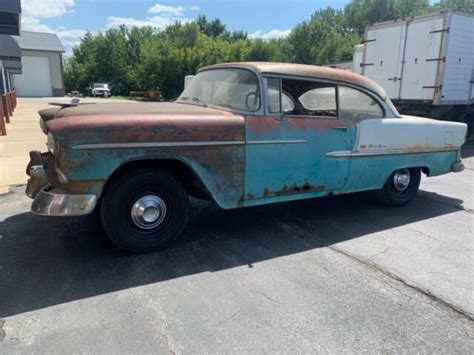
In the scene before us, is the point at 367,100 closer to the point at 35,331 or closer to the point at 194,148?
the point at 194,148

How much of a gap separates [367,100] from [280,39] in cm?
4679

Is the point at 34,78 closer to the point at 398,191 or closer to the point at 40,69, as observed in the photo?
the point at 40,69

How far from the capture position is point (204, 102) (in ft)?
14.8

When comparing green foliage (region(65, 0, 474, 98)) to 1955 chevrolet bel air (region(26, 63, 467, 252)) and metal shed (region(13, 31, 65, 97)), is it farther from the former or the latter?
1955 chevrolet bel air (region(26, 63, 467, 252))

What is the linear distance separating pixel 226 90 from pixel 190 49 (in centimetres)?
3812

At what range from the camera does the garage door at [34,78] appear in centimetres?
4050

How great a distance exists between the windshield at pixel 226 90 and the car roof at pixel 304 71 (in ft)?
0.30

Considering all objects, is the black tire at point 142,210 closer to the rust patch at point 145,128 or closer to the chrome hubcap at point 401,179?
the rust patch at point 145,128

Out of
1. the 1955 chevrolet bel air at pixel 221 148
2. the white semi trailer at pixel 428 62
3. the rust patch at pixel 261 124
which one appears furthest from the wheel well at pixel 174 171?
the white semi trailer at pixel 428 62

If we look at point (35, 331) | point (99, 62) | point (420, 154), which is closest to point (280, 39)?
point (99, 62)

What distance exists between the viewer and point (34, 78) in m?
41.6

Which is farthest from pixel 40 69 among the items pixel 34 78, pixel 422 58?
pixel 422 58

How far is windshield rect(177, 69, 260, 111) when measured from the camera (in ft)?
13.4

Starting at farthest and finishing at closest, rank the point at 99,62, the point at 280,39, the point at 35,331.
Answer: the point at 99,62
the point at 280,39
the point at 35,331
